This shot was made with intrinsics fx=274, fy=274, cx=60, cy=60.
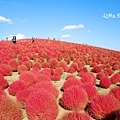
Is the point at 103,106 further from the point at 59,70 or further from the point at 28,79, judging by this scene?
the point at 59,70

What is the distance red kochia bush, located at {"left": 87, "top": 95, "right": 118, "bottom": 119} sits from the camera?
348 inches

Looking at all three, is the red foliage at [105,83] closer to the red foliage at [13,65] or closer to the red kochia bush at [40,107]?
the red foliage at [13,65]

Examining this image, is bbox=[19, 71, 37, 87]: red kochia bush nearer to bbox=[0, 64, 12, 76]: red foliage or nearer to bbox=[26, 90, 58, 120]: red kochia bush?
bbox=[0, 64, 12, 76]: red foliage

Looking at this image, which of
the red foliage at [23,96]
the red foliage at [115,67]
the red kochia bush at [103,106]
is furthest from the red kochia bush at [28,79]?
the red foliage at [115,67]

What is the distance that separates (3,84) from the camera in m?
12.5

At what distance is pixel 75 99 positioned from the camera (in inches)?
384

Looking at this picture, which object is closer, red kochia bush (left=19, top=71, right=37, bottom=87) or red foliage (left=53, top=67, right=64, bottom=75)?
red kochia bush (left=19, top=71, right=37, bottom=87)

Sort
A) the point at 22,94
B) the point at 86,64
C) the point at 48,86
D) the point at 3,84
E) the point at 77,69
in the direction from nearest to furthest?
the point at 22,94, the point at 48,86, the point at 3,84, the point at 77,69, the point at 86,64

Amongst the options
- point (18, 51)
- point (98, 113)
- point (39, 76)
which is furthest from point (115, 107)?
point (18, 51)

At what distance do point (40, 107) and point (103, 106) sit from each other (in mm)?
2058

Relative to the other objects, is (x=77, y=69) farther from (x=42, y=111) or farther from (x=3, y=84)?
(x=42, y=111)

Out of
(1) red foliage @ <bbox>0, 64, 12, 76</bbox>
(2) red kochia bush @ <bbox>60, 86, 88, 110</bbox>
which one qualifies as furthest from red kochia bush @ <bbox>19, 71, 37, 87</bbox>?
(1) red foliage @ <bbox>0, 64, 12, 76</bbox>

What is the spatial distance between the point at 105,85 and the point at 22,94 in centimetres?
572

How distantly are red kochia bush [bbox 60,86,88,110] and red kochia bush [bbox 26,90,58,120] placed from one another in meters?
1.19
